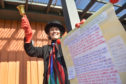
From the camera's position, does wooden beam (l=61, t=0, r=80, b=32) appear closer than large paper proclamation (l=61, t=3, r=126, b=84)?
No

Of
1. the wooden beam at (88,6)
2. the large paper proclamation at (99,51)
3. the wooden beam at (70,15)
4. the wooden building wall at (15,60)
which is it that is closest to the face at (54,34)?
the wooden beam at (70,15)

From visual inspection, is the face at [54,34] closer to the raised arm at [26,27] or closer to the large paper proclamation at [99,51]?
the raised arm at [26,27]

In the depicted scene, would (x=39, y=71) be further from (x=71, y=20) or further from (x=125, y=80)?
(x=125, y=80)

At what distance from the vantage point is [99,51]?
1.94ft

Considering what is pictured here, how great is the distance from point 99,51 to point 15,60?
1971mm

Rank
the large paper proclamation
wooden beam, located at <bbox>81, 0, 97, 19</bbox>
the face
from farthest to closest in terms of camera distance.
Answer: wooden beam, located at <bbox>81, 0, 97, 19</bbox>
the face
the large paper proclamation

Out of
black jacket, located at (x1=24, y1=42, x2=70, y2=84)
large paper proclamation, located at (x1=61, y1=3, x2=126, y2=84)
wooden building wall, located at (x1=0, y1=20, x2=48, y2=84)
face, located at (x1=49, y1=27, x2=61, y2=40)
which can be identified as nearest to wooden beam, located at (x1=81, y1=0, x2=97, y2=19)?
wooden building wall, located at (x1=0, y1=20, x2=48, y2=84)

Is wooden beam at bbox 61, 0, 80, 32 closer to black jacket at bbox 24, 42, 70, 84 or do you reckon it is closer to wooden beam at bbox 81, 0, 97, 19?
black jacket at bbox 24, 42, 70, 84

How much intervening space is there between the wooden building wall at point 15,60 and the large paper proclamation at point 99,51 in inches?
64.7

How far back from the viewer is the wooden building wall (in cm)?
214

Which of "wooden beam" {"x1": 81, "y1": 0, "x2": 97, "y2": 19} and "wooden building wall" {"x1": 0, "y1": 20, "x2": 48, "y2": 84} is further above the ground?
"wooden beam" {"x1": 81, "y1": 0, "x2": 97, "y2": 19}

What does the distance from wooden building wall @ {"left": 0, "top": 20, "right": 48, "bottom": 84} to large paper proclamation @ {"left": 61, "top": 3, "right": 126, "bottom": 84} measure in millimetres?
1642

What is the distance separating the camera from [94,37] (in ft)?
2.06

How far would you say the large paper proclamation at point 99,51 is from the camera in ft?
1.66
